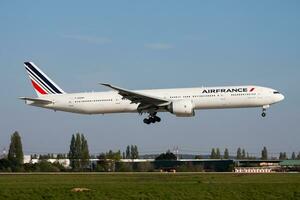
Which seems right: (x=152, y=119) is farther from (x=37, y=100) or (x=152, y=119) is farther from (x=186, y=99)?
(x=37, y=100)

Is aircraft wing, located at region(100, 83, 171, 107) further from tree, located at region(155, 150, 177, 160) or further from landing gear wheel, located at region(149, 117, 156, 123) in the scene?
tree, located at region(155, 150, 177, 160)

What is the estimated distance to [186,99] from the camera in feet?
212

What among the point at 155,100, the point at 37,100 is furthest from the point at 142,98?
the point at 37,100

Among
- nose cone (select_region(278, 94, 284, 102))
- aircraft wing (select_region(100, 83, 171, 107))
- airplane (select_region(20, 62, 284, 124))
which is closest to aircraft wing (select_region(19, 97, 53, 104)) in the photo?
airplane (select_region(20, 62, 284, 124))

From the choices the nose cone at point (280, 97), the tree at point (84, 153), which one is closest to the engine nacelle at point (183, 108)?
the nose cone at point (280, 97)

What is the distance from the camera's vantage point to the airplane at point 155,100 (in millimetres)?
63938

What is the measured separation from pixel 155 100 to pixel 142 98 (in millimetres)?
1420

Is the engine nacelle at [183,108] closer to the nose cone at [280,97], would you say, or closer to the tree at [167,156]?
the nose cone at [280,97]

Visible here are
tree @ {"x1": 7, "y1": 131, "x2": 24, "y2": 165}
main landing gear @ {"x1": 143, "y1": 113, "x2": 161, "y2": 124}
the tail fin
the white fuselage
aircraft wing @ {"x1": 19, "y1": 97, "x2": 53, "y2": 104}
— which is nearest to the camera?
the white fuselage

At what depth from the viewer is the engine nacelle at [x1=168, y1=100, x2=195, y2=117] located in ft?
210

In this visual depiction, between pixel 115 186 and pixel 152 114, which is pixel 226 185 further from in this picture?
pixel 152 114

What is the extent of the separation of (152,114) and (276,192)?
30967mm

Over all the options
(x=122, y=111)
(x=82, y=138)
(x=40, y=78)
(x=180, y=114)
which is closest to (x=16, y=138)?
(x=82, y=138)

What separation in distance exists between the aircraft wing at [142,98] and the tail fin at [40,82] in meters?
9.85
